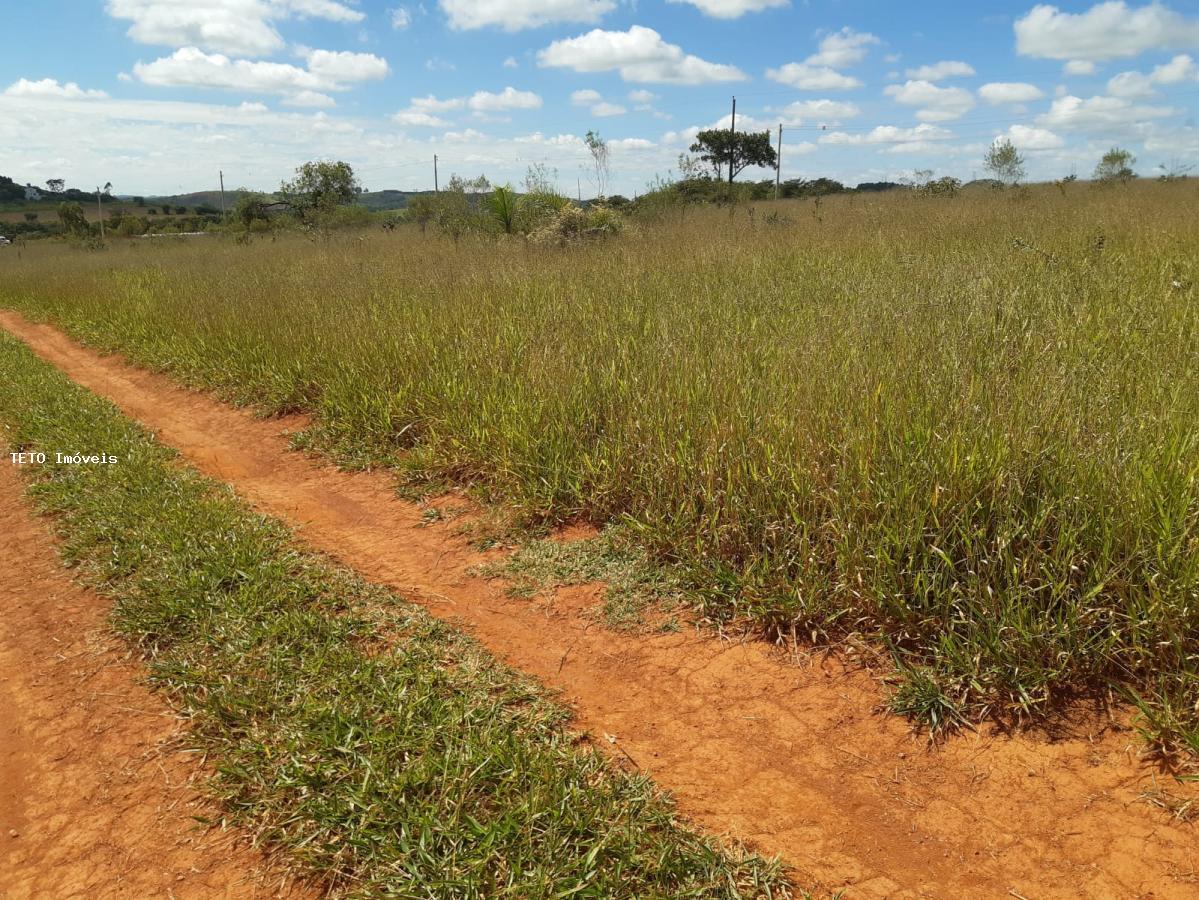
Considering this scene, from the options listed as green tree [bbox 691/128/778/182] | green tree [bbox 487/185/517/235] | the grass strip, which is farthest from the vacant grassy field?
green tree [bbox 691/128/778/182]

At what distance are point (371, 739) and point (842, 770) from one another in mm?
1482

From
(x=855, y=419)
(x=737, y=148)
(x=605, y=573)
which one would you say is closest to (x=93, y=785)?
(x=605, y=573)

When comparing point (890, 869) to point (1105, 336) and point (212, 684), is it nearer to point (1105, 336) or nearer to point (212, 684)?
point (212, 684)

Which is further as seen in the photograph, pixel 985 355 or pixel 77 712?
pixel 985 355

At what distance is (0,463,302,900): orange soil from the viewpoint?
200 centimetres

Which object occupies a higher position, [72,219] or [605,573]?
[72,219]

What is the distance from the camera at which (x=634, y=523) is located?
11.9 ft

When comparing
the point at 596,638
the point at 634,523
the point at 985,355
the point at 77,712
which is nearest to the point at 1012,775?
the point at 596,638

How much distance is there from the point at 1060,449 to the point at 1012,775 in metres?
1.27

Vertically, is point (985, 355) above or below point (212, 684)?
above

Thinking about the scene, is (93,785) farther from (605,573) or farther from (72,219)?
(72,219)

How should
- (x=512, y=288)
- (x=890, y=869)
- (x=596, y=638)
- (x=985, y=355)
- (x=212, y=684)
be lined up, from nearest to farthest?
(x=890, y=869), (x=212, y=684), (x=596, y=638), (x=985, y=355), (x=512, y=288)

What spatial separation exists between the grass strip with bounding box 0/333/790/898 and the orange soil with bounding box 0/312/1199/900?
18 cm

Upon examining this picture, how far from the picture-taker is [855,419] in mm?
3389
